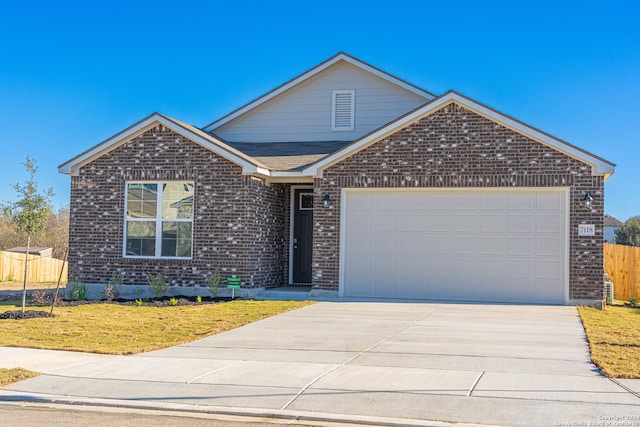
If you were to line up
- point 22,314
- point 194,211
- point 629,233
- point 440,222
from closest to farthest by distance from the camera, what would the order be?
point 22,314 < point 440,222 < point 194,211 < point 629,233

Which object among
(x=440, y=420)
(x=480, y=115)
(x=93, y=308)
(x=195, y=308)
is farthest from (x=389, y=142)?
(x=440, y=420)

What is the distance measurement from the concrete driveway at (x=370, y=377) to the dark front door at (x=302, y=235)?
22.4 feet

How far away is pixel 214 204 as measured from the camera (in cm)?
1803

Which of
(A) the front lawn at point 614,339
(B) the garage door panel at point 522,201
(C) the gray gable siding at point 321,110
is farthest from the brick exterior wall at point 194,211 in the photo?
(A) the front lawn at point 614,339

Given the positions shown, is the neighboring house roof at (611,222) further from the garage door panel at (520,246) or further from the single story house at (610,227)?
the garage door panel at (520,246)

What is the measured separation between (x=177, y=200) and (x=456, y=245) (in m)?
7.05

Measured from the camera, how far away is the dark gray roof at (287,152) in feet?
61.4

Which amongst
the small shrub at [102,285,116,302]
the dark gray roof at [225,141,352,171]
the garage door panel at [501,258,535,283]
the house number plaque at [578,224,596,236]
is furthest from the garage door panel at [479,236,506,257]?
the small shrub at [102,285,116,302]

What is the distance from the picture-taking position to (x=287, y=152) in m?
20.1

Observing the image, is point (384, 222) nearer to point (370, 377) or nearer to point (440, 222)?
point (440, 222)

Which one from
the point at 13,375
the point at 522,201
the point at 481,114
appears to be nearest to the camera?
the point at 13,375

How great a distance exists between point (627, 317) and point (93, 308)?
11567mm

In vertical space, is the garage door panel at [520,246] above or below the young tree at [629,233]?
below

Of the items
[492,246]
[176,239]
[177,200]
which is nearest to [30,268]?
[176,239]
